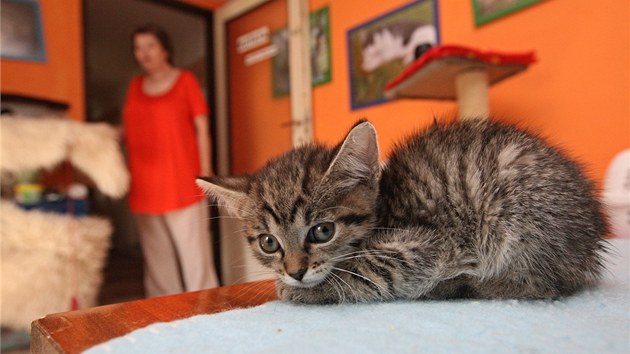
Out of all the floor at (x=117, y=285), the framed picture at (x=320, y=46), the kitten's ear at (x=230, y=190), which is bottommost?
the floor at (x=117, y=285)

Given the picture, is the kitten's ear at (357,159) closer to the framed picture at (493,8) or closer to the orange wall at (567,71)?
the orange wall at (567,71)

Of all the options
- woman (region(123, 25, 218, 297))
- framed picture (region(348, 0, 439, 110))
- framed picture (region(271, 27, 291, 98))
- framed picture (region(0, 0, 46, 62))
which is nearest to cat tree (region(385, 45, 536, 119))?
framed picture (region(348, 0, 439, 110))

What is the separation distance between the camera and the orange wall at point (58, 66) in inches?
105

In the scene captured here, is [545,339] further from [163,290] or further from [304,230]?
[163,290]

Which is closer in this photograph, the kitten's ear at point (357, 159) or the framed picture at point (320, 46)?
the kitten's ear at point (357, 159)

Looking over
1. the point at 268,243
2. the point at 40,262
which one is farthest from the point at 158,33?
the point at 268,243

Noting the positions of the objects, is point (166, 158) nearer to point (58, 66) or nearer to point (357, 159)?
point (58, 66)

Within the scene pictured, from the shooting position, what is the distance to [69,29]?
114 inches

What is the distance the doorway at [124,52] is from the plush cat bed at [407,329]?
2.97 m

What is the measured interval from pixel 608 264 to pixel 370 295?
661mm

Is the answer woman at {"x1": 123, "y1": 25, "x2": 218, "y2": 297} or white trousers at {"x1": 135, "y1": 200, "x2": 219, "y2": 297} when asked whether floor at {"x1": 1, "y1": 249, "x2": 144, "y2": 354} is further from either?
woman at {"x1": 123, "y1": 25, "x2": 218, "y2": 297}

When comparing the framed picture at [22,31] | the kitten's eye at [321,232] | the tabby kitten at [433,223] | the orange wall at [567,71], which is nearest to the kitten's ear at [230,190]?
the tabby kitten at [433,223]

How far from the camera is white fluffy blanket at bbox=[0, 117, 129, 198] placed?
1.75 m

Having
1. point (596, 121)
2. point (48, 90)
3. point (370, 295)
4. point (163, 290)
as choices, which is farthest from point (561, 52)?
point (48, 90)
